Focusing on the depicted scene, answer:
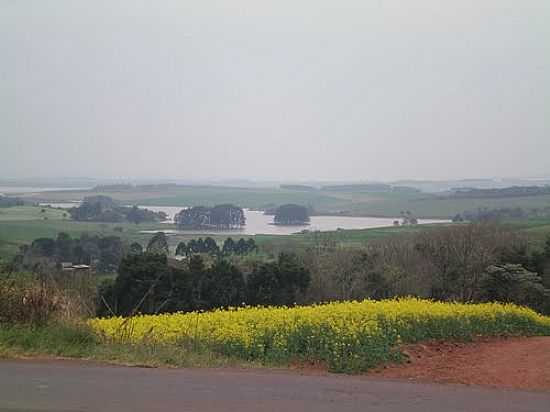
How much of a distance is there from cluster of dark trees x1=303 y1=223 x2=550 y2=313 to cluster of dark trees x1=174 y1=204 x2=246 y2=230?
15.2 m

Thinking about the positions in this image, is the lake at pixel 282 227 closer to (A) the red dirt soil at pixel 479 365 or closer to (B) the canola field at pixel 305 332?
(B) the canola field at pixel 305 332

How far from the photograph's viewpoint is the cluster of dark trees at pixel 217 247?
1494 inches

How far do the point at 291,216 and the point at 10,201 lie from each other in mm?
28119

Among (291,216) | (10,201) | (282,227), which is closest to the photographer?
(10,201)

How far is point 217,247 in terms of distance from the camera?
40969 millimetres

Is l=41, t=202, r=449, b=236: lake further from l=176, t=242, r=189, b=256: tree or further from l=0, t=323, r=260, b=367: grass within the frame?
l=0, t=323, r=260, b=367: grass

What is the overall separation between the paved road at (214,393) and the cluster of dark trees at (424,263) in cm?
2307

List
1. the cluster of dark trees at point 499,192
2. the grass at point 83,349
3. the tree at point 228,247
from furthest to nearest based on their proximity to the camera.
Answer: the cluster of dark trees at point 499,192 < the tree at point 228,247 < the grass at point 83,349

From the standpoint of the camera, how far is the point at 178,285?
27.4 meters

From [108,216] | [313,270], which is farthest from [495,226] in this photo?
[108,216]

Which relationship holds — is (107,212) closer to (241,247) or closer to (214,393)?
(241,247)

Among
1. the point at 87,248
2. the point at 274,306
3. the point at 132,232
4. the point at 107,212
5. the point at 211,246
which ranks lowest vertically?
the point at 211,246

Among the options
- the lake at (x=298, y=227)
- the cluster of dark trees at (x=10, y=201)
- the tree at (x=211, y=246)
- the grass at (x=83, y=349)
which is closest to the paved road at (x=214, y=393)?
the grass at (x=83, y=349)

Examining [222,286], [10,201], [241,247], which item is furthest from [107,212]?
[222,286]
